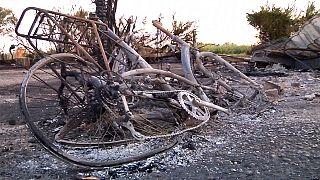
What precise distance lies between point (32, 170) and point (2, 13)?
2202cm

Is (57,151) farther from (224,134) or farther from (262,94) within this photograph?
(262,94)

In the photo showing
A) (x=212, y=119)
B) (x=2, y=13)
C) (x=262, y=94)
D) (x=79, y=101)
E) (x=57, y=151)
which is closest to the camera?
(x=57, y=151)

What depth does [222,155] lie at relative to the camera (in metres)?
4.69

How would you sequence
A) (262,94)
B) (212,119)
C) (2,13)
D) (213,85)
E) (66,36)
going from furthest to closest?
(2,13), (262,94), (213,85), (212,119), (66,36)

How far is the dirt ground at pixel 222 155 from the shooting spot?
412cm

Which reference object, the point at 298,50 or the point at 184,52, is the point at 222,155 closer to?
the point at 184,52

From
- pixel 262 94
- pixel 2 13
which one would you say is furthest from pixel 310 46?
pixel 2 13

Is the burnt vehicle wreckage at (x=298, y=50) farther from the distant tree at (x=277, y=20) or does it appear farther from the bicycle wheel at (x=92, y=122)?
the bicycle wheel at (x=92, y=122)

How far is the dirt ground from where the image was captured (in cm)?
412

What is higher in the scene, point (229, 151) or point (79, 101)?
point (79, 101)

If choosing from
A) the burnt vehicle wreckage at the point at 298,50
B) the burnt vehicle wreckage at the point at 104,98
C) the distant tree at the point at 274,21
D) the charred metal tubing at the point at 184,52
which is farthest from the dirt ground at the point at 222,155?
the distant tree at the point at 274,21

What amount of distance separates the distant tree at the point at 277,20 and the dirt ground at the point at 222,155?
1780 centimetres

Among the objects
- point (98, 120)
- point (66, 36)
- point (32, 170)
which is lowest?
point (32, 170)

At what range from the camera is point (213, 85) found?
6887 millimetres
